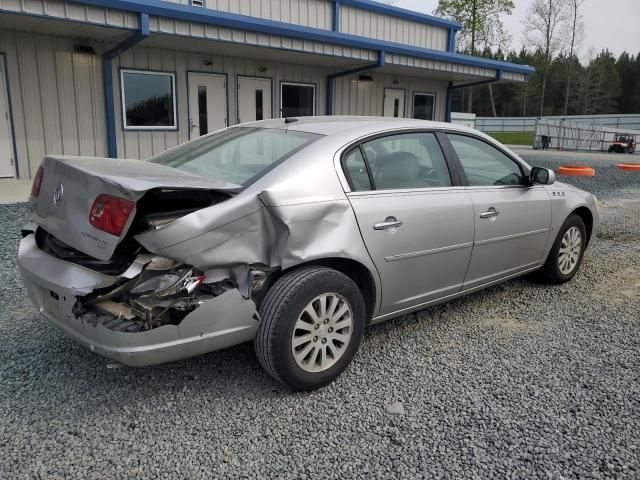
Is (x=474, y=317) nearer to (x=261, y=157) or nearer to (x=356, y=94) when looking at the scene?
(x=261, y=157)

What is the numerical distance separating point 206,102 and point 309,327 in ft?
32.8

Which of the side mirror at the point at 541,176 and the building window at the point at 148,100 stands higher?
the building window at the point at 148,100

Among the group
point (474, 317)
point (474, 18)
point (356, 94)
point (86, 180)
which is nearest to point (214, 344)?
point (86, 180)

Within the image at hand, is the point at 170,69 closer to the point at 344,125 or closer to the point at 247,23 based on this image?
the point at 247,23

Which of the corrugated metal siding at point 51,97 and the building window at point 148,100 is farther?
the building window at point 148,100

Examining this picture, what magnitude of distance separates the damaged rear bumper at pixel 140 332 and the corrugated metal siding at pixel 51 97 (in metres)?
8.20

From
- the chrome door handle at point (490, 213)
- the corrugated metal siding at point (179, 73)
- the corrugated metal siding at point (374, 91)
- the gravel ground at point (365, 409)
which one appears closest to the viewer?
the gravel ground at point (365, 409)

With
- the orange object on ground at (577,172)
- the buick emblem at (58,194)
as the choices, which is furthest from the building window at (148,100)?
the orange object on ground at (577,172)

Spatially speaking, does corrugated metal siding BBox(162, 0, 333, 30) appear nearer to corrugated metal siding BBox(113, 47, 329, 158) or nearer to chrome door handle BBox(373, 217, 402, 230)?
corrugated metal siding BBox(113, 47, 329, 158)

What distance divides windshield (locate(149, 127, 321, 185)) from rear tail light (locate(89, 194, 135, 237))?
25.9 inches

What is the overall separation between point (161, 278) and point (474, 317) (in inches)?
101

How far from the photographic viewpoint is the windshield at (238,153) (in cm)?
307

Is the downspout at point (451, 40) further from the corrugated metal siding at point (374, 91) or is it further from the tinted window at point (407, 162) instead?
the tinted window at point (407, 162)

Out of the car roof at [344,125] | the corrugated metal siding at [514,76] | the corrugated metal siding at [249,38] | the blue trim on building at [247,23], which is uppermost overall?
the blue trim on building at [247,23]
